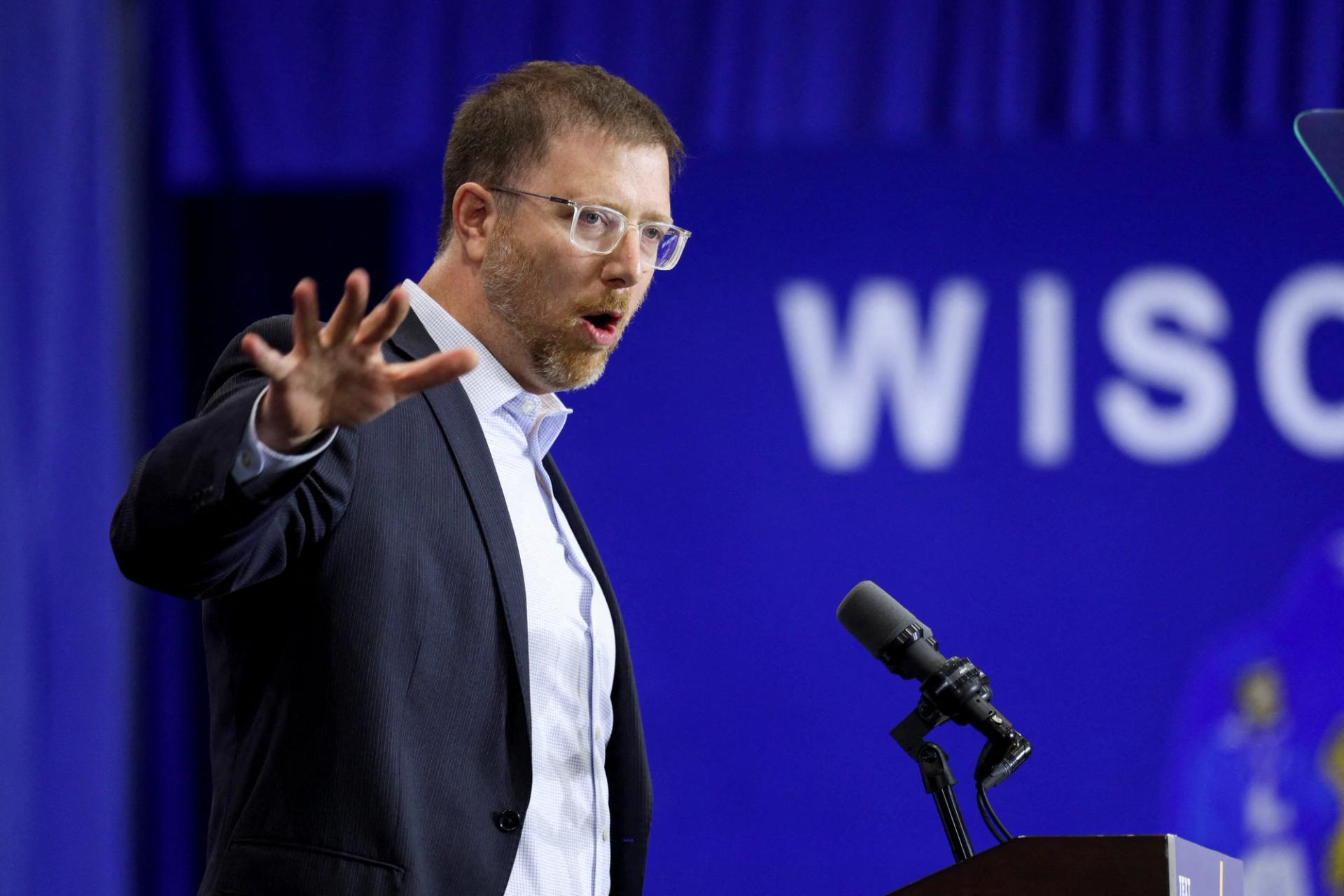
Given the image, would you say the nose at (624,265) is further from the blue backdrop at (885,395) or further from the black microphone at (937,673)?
the blue backdrop at (885,395)

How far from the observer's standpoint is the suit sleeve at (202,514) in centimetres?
104

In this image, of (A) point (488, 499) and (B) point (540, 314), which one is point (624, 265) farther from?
(A) point (488, 499)

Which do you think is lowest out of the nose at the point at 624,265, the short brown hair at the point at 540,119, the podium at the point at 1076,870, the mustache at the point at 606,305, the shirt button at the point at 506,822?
the shirt button at the point at 506,822

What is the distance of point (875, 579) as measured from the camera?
3.16 metres

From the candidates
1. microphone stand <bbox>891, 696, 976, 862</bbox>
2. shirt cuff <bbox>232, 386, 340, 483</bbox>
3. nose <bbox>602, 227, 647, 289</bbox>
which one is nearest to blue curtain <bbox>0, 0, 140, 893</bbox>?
nose <bbox>602, 227, 647, 289</bbox>

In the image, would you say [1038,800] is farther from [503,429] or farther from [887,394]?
[503,429]

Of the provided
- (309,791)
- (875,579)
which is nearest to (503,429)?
(309,791)

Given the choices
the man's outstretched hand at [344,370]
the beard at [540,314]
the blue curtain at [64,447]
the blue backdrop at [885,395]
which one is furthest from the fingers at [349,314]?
the blue backdrop at [885,395]

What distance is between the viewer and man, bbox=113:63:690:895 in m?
1.05

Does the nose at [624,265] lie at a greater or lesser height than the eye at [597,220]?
lesser

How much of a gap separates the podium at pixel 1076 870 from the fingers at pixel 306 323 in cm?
64

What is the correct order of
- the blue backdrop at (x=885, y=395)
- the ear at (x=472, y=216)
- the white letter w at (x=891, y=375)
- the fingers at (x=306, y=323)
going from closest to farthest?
1. the fingers at (x=306, y=323)
2. the ear at (x=472, y=216)
3. the blue backdrop at (x=885, y=395)
4. the white letter w at (x=891, y=375)

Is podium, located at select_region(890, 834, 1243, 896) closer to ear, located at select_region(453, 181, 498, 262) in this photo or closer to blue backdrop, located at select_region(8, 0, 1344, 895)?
ear, located at select_region(453, 181, 498, 262)

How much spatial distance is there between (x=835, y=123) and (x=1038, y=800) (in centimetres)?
172
